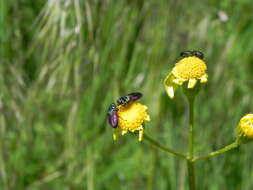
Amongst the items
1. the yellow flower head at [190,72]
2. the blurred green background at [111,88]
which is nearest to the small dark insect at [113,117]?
the yellow flower head at [190,72]

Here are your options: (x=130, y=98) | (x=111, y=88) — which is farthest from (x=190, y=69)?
(x=111, y=88)

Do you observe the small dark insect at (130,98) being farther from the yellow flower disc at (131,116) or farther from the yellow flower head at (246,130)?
the yellow flower head at (246,130)

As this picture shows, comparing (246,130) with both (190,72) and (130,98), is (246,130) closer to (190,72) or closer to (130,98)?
(190,72)

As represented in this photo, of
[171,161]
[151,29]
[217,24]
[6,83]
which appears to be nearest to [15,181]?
[6,83]

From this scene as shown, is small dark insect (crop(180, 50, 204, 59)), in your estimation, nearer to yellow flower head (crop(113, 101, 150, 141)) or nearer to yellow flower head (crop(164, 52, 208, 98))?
yellow flower head (crop(164, 52, 208, 98))

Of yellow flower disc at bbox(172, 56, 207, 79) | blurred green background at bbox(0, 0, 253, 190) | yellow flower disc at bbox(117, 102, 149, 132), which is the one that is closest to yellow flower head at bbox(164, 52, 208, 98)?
yellow flower disc at bbox(172, 56, 207, 79)
